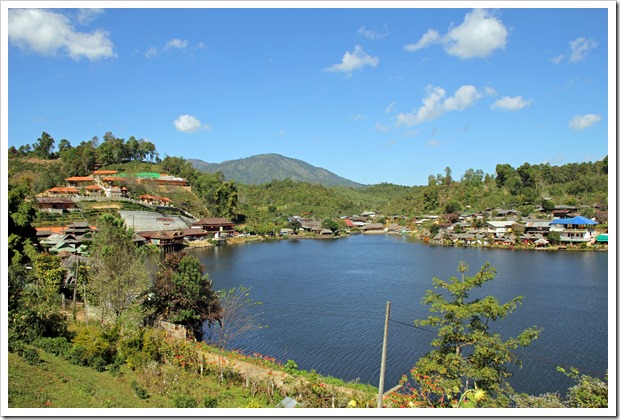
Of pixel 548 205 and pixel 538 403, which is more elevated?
A: pixel 548 205

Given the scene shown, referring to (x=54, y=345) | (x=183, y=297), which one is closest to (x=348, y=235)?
(x=183, y=297)

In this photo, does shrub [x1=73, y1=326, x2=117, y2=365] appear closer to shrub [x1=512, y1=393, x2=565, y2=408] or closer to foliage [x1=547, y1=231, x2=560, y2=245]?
shrub [x1=512, y1=393, x2=565, y2=408]

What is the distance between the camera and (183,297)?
1005 centimetres

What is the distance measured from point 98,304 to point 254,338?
3885mm

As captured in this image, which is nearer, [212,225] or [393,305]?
[393,305]

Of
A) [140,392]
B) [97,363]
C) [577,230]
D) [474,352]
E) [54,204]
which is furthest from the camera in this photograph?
[577,230]

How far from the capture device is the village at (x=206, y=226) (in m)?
31.0

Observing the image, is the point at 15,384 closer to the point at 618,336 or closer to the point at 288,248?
the point at 618,336

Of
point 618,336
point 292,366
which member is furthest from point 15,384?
point 618,336

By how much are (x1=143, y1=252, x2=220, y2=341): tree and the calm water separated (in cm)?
171

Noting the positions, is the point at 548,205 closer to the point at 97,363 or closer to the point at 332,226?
the point at 332,226

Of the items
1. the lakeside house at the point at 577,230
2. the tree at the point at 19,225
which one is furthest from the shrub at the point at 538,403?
the lakeside house at the point at 577,230

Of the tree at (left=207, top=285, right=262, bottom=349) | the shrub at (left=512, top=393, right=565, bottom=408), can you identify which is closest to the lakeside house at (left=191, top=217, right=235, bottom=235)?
the tree at (left=207, top=285, right=262, bottom=349)

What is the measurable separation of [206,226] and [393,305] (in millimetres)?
27084
